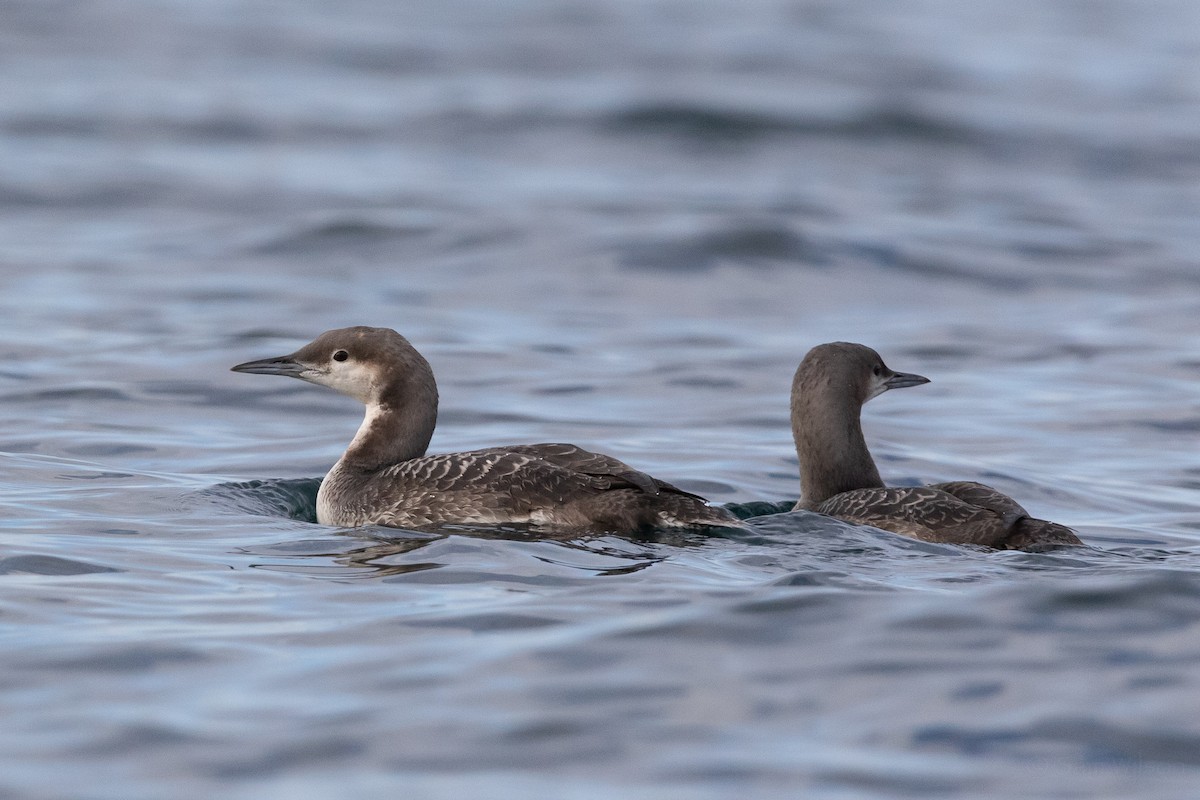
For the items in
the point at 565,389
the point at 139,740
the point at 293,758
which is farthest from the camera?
the point at 565,389

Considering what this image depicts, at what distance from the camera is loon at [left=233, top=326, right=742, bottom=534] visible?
7.46 m

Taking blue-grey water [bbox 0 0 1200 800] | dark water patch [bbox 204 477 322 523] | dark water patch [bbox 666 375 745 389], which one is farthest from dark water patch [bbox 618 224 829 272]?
dark water patch [bbox 204 477 322 523]

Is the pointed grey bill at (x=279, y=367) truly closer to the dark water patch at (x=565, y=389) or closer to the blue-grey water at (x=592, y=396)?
the blue-grey water at (x=592, y=396)

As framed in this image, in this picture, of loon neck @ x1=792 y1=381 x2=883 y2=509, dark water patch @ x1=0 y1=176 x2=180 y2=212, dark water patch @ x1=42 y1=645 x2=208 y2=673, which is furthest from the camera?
dark water patch @ x1=0 y1=176 x2=180 y2=212

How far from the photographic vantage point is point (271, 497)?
8.78 m

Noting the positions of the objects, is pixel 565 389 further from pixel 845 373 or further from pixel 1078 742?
pixel 1078 742

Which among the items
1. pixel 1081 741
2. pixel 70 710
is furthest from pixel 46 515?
pixel 1081 741

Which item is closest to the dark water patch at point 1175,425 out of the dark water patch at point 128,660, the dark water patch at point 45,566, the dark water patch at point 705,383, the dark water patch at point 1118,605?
the dark water patch at point 705,383

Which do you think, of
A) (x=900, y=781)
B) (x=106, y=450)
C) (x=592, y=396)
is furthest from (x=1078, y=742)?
(x=592, y=396)

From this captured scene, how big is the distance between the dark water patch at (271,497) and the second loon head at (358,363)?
60 centimetres

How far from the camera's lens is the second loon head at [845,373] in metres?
8.66

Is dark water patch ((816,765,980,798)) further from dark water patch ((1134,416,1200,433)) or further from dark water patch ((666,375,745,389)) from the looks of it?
dark water patch ((666,375,745,389))

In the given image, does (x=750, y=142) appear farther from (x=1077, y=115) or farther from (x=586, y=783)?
(x=586, y=783)

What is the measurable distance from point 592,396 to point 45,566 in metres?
5.64
